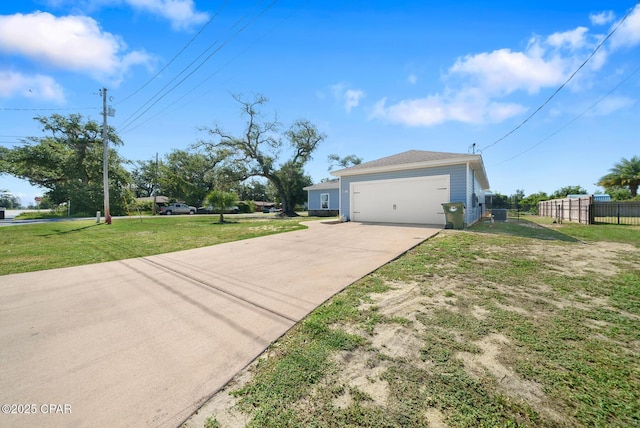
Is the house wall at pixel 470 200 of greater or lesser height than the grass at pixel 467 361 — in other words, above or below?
above

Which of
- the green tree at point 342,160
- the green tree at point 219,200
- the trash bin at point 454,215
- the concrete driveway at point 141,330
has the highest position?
the green tree at point 342,160

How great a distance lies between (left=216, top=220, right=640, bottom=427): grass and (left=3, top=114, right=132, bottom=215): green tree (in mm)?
28309

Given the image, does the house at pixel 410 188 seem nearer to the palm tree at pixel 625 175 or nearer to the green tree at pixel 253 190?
the palm tree at pixel 625 175

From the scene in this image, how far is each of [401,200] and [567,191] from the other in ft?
137

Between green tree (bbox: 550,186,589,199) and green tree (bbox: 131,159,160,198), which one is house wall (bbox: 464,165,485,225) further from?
green tree (bbox: 131,159,160,198)

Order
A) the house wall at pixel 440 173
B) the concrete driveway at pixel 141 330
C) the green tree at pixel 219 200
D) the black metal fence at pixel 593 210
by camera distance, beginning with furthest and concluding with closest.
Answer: the green tree at pixel 219 200 < the black metal fence at pixel 593 210 < the house wall at pixel 440 173 < the concrete driveway at pixel 141 330

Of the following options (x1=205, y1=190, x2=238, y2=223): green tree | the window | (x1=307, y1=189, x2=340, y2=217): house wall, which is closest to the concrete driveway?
(x1=205, y1=190, x2=238, y2=223): green tree

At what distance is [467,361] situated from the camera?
1882 millimetres

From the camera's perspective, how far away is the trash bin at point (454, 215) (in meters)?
9.27

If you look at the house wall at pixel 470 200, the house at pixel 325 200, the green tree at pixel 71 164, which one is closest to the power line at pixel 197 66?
the house wall at pixel 470 200

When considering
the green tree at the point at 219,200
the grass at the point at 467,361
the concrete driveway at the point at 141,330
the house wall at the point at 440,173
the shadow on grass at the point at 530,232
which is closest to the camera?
the grass at the point at 467,361

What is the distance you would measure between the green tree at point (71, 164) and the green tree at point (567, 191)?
56.7 m

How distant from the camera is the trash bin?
30.4 ft

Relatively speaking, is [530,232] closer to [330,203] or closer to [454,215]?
[454,215]
